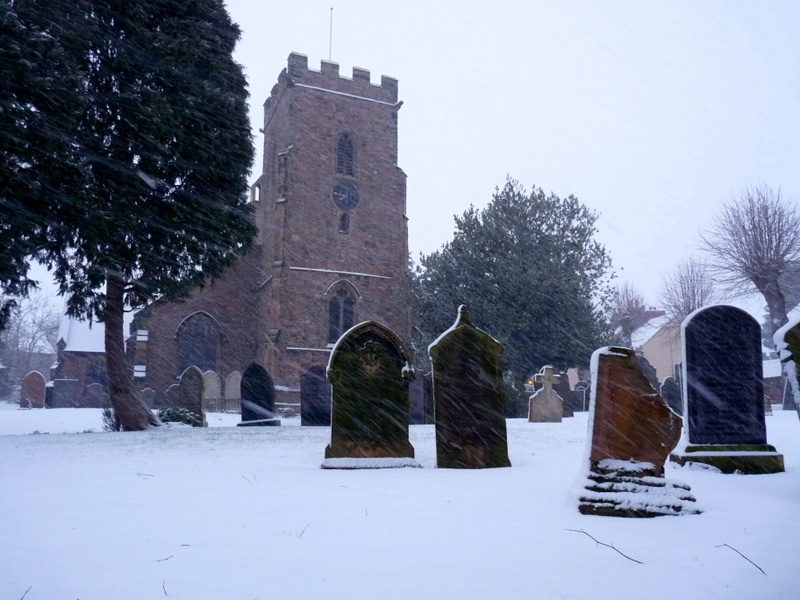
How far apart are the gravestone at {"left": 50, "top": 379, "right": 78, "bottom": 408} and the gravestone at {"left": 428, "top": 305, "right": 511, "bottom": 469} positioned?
3007 centimetres

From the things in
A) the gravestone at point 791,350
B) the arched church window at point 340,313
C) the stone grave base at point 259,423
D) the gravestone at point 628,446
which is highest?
the arched church window at point 340,313

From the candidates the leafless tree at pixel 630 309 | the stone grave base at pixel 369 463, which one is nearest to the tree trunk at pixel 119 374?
the stone grave base at pixel 369 463

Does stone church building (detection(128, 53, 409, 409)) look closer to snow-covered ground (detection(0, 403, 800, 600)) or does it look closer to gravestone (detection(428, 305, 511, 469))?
gravestone (detection(428, 305, 511, 469))

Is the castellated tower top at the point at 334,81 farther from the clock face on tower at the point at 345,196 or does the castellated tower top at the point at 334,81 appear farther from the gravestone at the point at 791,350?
the gravestone at the point at 791,350

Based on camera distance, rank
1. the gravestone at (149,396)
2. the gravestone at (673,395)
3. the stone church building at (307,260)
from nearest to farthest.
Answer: the gravestone at (673,395) → the gravestone at (149,396) → the stone church building at (307,260)

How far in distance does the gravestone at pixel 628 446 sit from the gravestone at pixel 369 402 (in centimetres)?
265

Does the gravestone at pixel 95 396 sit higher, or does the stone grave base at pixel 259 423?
the stone grave base at pixel 259 423

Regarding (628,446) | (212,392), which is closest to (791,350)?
(628,446)

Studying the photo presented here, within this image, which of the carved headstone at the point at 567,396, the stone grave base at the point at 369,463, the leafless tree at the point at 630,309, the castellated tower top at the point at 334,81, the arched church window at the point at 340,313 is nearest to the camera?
the stone grave base at the point at 369,463

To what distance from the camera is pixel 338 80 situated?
1221 inches

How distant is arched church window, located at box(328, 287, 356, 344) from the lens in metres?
28.8

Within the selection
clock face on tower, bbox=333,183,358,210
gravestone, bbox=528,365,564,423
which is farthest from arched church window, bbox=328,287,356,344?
gravestone, bbox=528,365,564,423

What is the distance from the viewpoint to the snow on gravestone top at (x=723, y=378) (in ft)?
20.9

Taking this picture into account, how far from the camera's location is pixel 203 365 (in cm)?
2861
